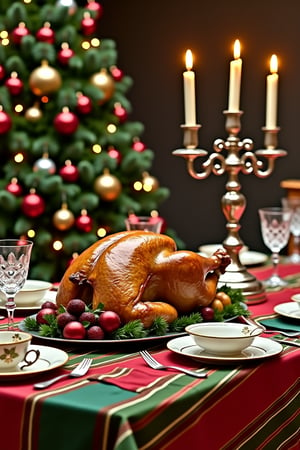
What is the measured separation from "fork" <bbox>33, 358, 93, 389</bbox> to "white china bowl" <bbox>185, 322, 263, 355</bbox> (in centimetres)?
20

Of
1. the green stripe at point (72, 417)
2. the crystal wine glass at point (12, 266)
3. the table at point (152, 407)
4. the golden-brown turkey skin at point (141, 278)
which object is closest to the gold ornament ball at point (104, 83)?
the golden-brown turkey skin at point (141, 278)

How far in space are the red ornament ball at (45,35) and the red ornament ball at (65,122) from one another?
0.39 metres

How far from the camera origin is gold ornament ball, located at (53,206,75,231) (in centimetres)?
387

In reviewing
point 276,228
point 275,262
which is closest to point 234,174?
point 276,228

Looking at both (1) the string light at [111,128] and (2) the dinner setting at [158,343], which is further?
(1) the string light at [111,128]

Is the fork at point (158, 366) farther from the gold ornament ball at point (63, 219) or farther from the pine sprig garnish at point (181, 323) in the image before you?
the gold ornament ball at point (63, 219)

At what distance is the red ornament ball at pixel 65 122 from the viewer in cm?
391

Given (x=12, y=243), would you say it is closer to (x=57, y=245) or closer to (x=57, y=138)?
(x=57, y=245)

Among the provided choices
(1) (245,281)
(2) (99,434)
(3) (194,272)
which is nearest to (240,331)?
Result: (3) (194,272)

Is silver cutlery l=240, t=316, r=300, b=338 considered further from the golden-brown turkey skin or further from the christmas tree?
the christmas tree

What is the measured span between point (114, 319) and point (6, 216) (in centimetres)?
249

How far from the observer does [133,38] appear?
17.3ft

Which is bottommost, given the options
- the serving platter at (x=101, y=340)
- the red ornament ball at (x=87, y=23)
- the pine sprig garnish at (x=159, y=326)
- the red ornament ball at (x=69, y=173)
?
the serving platter at (x=101, y=340)

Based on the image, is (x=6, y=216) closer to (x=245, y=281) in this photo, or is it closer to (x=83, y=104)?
(x=83, y=104)
